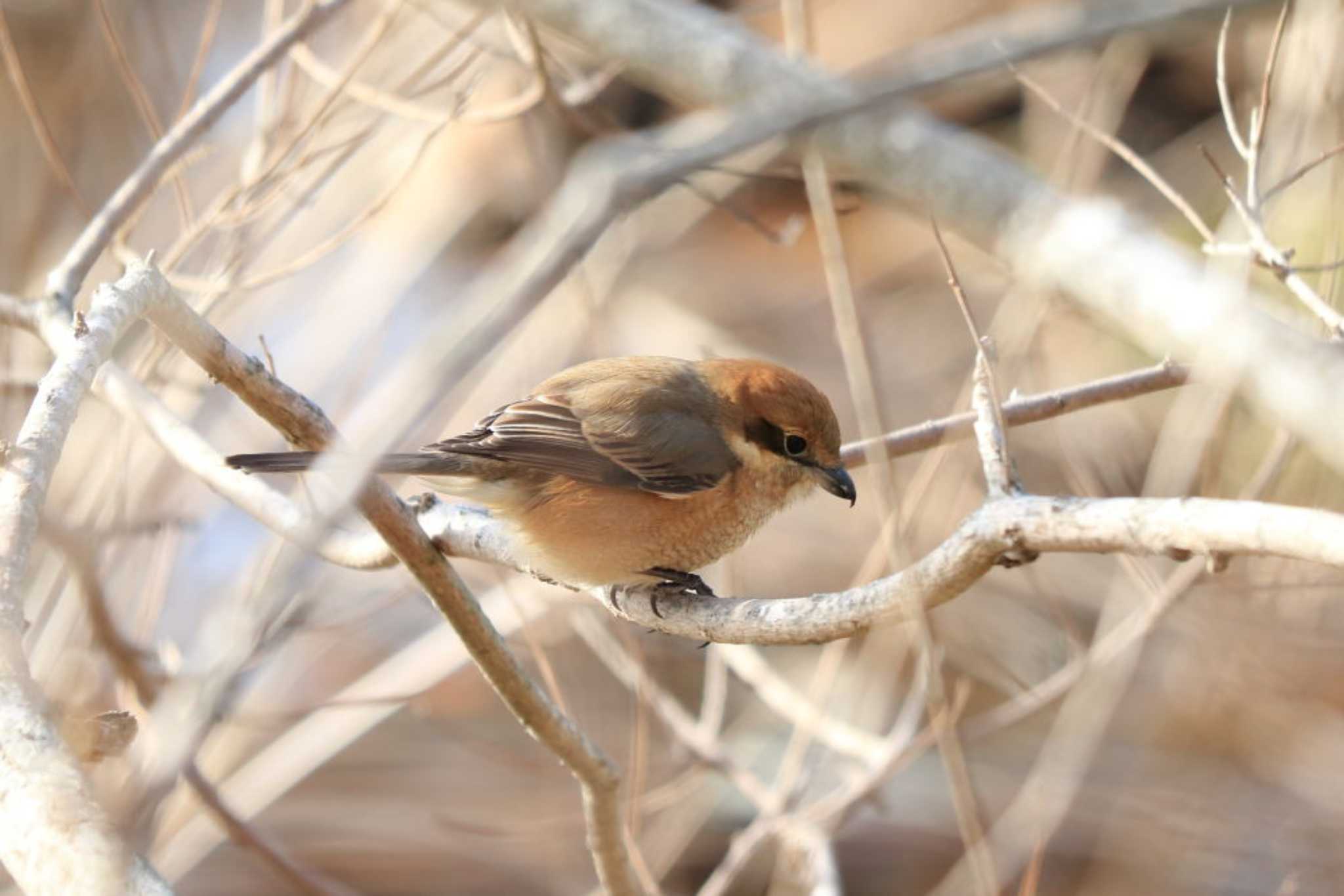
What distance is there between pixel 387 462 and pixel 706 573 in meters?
3.03

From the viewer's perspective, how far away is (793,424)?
3.34 m

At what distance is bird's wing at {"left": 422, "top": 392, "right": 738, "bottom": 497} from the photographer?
132 inches

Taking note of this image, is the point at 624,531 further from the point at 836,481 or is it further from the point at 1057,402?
the point at 1057,402

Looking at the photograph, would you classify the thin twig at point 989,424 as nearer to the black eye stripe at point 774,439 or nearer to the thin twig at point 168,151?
the black eye stripe at point 774,439

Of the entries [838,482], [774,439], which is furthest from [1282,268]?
[774,439]

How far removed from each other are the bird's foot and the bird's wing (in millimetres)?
230

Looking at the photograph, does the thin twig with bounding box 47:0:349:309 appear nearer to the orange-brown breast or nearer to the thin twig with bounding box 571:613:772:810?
the orange-brown breast

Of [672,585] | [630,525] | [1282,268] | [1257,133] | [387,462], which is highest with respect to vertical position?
[1257,133]

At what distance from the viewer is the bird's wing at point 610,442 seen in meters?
3.34

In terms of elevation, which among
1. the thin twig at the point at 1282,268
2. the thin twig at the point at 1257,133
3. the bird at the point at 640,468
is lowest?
the bird at the point at 640,468

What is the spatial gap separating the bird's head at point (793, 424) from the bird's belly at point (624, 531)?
16 centimetres

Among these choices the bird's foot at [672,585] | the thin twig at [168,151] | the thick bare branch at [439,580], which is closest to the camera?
the thick bare branch at [439,580]

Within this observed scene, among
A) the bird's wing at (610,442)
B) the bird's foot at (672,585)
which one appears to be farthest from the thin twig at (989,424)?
the bird's wing at (610,442)

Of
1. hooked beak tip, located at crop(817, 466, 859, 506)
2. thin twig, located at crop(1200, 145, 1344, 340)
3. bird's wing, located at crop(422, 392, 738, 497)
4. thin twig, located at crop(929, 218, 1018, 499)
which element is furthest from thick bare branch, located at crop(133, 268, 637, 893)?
thin twig, located at crop(1200, 145, 1344, 340)
